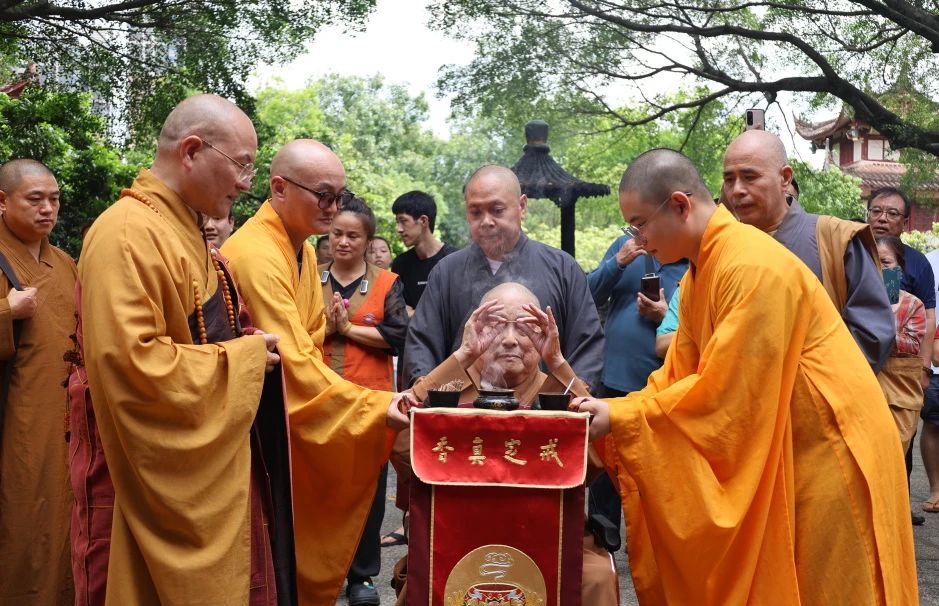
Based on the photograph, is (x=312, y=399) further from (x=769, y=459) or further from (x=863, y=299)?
(x=863, y=299)

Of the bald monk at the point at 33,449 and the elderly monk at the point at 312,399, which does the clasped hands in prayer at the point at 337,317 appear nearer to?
the elderly monk at the point at 312,399

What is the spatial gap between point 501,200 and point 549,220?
1512 inches

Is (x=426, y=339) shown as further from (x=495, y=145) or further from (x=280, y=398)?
(x=495, y=145)

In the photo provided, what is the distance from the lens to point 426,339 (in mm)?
4449

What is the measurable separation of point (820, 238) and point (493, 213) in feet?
4.47

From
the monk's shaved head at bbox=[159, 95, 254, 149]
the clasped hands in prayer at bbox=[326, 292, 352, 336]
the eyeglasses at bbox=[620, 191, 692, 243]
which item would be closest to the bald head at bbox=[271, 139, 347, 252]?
the monk's shaved head at bbox=[159, 95, 254, 149]

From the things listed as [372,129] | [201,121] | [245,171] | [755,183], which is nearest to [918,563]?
[755,183]

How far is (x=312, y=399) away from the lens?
12.0 feet

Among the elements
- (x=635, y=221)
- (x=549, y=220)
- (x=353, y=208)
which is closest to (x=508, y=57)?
(x=353, y=208)

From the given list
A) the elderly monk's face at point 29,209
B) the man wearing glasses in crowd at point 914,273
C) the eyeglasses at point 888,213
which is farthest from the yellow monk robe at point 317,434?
the eyeglasses at point 888,213

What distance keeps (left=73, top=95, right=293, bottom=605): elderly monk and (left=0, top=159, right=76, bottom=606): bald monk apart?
151cm

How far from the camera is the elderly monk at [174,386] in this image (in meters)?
2.92

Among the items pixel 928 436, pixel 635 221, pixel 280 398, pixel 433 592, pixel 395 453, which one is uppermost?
pixel 635 221

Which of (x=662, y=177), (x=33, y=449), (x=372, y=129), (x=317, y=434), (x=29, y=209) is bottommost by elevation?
(x=33, y=449)
